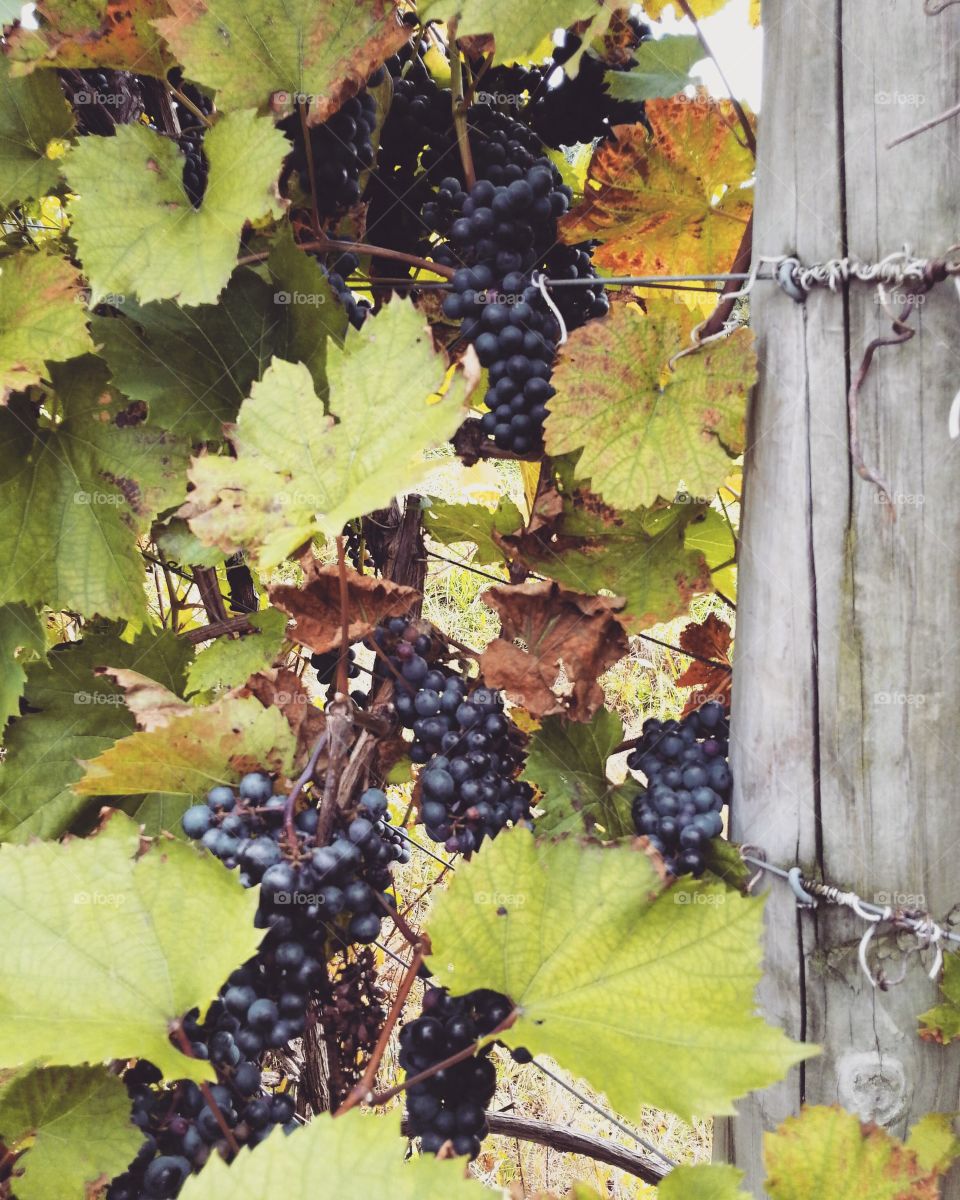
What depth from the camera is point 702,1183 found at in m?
0.80

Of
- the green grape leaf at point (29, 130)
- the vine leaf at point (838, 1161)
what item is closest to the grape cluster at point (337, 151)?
the green grape leaf at point (29, 130)

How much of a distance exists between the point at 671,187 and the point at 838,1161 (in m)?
1.10

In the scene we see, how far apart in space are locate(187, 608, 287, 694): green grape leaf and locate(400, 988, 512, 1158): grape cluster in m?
0.45

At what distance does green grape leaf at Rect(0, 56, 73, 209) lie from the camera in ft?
3.72

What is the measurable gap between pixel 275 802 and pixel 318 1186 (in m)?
0.34

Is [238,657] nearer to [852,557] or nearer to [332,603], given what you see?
[332,603]

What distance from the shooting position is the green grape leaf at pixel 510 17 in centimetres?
90

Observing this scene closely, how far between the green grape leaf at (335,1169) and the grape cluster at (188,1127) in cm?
18

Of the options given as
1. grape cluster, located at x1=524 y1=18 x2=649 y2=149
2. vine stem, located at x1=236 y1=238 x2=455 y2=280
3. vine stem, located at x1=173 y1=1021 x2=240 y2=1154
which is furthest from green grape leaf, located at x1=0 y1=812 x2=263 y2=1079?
grape cluster, located at x1=524 y1=18 x2=649 y2=149

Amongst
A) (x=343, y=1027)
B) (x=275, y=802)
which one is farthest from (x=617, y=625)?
(x=343, y=1027)

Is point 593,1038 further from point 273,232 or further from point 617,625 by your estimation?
point 273,232

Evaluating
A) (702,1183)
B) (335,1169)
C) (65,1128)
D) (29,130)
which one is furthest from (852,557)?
(29,130)

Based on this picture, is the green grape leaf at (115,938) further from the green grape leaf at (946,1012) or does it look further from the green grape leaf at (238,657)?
the green grape leaf at (946,1012)

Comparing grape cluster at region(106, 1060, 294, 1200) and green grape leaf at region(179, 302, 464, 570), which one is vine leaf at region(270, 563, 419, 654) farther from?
grape cluster at region(106, 1060, 294, 1200)
